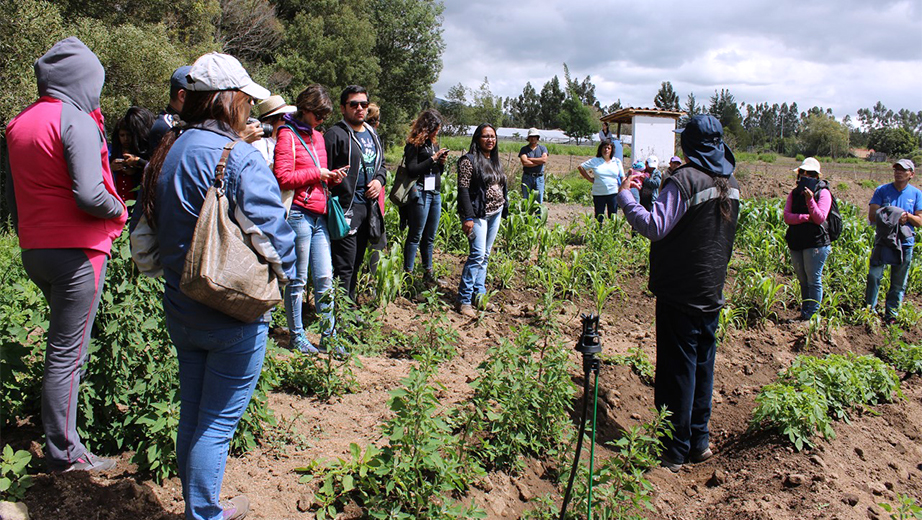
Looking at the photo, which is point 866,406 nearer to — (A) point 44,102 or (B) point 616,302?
(B) point 616,302

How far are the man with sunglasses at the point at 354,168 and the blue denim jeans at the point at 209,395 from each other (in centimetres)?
218

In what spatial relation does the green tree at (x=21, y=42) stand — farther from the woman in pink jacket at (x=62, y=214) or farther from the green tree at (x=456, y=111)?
the green tree at (x=456, y=111)

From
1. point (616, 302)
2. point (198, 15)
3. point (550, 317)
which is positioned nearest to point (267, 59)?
point (198, 15)

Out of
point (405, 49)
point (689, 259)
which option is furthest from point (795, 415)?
point (405, 49)

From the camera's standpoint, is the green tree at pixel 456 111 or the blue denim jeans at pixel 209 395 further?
the green tree at pixel 456 111

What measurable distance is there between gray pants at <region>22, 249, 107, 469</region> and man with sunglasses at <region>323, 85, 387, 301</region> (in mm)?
1921

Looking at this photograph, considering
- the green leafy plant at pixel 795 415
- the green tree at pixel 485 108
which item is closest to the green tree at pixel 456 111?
the green tree at pixel 485 108

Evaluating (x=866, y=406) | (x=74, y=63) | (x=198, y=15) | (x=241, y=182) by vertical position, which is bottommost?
(x=866, y=406)

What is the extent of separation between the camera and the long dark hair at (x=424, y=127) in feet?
18.2

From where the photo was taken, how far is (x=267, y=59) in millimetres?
31141

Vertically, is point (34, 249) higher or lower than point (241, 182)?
lower

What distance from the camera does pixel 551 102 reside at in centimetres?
9456

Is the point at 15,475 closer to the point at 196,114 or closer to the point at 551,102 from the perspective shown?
the point at 196,114

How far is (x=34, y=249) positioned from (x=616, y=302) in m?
5.39
